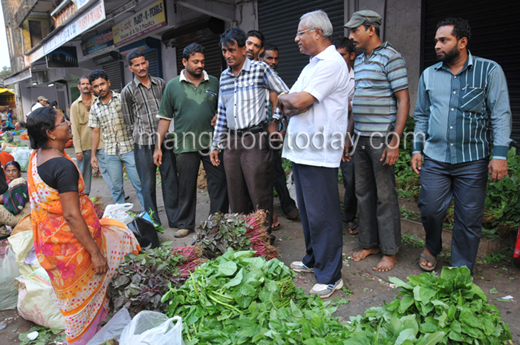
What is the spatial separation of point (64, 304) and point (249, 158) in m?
2.00

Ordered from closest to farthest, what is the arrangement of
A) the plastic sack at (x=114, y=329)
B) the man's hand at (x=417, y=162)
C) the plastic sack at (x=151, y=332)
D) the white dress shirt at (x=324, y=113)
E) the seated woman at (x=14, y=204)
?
1. the plastic sack at (x=151, y=332)
2. the plastic sack at (x=114, y=329)
3. the white dress shirt at (x=324, y=113)
4. the man's hand at (x=417, y=162)
5. the seated woman at (x=14, y=204)

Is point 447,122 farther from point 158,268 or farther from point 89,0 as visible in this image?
point 89,0

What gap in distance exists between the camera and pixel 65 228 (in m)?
2.48

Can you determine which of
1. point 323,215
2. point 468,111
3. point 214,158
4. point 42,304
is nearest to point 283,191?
point 214,158

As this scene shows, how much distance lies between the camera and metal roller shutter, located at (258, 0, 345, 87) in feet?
23.1

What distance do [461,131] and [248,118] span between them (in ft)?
6.07

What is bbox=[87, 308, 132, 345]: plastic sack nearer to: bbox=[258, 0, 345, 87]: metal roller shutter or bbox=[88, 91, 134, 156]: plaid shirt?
bbox=[88, 91, 134, 156]: plaid shirt

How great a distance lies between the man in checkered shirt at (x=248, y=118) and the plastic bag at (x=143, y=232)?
1055 millimetres

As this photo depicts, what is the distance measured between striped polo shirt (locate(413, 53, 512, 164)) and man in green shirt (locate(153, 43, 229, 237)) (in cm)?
239

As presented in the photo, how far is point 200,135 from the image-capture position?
14.9 feet

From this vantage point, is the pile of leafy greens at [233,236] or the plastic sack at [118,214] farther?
the plastic sack at [118,214]

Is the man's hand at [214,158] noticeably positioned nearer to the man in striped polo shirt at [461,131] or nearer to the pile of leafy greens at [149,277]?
the pile of leafy greens at [149,277]

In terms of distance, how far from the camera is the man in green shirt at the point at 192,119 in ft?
14.5

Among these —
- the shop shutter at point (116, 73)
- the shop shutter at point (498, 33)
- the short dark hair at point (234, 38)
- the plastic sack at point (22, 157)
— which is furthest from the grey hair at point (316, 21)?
the shop shutter at point (116, 73)
